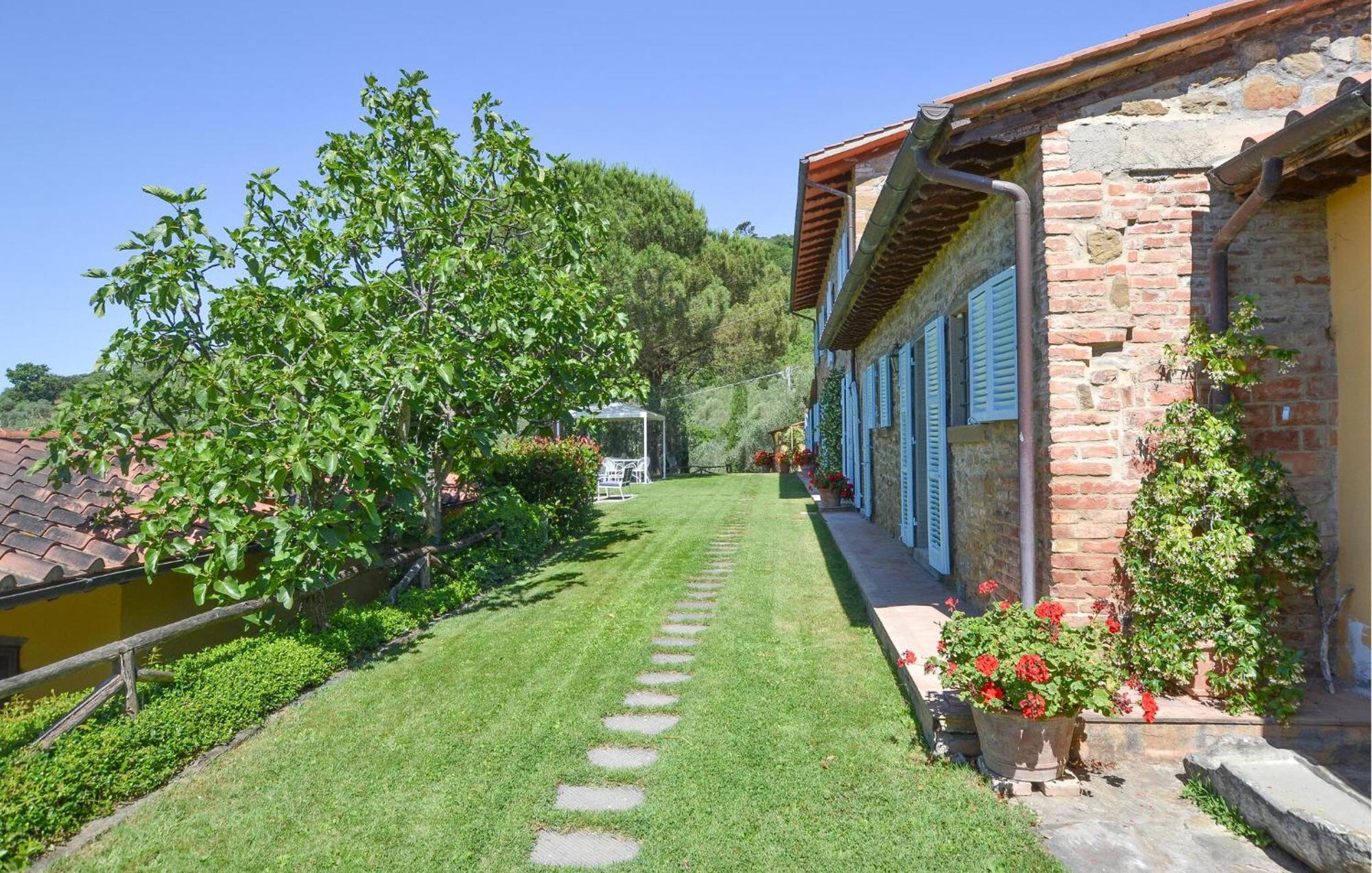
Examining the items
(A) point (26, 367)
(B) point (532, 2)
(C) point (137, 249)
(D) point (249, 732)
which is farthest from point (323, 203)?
(A) point (26, 367)

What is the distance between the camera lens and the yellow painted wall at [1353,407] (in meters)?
3.50

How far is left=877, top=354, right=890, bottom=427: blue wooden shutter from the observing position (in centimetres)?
944

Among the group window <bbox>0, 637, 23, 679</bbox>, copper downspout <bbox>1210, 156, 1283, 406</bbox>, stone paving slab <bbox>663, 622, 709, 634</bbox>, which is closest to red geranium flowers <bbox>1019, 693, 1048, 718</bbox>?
copper downspout <bbox>1210, 156, 1283, 406</bbox>

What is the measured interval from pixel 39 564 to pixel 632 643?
373 centimetres

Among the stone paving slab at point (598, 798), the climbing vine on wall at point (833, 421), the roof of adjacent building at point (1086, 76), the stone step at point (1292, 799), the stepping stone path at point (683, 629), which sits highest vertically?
the roof of adjacent building at point (1086, 76)

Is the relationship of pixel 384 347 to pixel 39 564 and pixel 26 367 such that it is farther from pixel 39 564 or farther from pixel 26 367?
pixel 26 367

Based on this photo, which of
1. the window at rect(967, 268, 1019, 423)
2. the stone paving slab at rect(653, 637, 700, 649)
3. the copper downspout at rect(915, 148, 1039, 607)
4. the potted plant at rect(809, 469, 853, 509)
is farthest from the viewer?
the potted plant at rect(809, 469, 853, 509)

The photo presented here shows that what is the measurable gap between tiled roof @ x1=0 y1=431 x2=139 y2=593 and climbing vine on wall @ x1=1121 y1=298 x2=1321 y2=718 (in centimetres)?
559

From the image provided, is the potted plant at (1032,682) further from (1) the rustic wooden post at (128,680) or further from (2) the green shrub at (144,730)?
(1) the rustic wooden post at (128,680)

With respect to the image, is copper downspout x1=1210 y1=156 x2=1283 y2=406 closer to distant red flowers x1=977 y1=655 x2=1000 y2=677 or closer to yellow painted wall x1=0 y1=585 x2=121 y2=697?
distant red flowers x1=977 y1=655 x2=1000 y2=677

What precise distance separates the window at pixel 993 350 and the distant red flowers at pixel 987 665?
4.98 ft

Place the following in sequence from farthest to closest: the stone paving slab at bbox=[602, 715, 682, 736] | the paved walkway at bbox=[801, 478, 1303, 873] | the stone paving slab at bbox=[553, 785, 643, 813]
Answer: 1. the stone paving slab at bbox=[602, 715, 682, 736]
2. the stone paving slab at bbox=[553, 785, 643, 813]
3. the paved walkway at bbox=[801, 478, 1303, 873]

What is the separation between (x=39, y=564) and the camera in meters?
4.18

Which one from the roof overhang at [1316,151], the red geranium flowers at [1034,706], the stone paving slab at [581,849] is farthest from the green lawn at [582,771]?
the roof overhang at [1316,151]
